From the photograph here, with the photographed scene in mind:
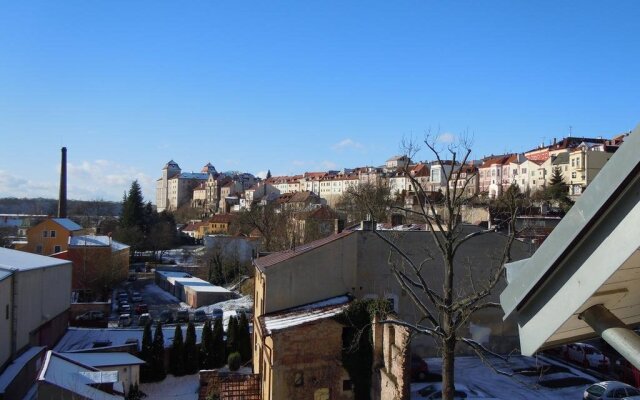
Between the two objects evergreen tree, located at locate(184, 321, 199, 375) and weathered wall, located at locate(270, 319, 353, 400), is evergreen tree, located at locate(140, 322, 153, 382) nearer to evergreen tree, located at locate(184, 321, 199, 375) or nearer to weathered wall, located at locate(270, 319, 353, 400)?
evergreen tree, located at locate(184, 321, 199, 375)

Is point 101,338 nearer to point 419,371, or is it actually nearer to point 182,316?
point 182,316

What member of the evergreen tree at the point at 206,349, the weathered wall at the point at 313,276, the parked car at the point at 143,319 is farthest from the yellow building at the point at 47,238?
the weathered wall at the point at 313,276

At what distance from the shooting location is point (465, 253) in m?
22.4

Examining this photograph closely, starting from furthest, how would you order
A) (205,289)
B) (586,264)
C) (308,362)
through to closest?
(205,289) → (308,362) → (586,264)

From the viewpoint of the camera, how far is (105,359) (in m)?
24.1

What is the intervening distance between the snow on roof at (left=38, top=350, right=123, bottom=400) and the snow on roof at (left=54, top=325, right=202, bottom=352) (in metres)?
7.73

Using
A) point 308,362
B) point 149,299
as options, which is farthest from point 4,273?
point 149,299

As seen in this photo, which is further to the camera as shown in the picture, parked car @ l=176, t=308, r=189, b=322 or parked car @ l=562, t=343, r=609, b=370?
parked car @ l=176, t=308, r=189, b=322

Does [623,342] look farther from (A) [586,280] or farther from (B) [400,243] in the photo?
(B) [400,243]

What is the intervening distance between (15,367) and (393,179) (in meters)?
90.9

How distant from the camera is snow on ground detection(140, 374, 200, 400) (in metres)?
24.0

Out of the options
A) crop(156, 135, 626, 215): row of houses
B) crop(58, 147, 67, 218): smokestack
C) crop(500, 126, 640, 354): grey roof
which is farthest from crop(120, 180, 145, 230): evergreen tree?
crop(500, 126, 640, 354): grey roof

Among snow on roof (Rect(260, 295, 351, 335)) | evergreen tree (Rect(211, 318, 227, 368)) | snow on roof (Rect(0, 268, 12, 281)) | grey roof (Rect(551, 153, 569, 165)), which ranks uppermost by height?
grey roof (Rect(551, 153, 569, 165))

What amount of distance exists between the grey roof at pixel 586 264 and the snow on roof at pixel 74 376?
17.3m
